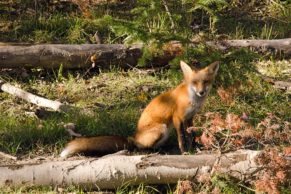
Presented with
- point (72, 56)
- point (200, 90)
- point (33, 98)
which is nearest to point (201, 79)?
point (200, 90)

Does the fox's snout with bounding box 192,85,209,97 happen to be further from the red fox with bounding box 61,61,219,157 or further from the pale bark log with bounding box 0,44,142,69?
the pale bark log with bounding box 0,44,142,69

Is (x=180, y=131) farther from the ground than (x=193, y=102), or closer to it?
closer to it

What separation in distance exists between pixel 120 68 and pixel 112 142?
2930 mm

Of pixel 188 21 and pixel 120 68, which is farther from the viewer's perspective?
pixel 188 21

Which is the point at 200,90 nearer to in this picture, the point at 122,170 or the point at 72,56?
the point at 122,170

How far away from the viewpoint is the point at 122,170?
5219 mm

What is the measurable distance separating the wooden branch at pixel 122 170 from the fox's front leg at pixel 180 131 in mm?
660

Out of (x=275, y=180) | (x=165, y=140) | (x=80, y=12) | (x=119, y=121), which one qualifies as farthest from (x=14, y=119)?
(x=80, y=12)

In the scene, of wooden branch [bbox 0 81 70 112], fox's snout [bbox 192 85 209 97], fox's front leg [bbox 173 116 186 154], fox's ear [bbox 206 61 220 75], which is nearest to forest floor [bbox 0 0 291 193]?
wooden branch [bbox 0 81 70 112]

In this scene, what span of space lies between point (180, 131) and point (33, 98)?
248 cm

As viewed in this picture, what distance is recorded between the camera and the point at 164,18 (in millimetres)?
9391

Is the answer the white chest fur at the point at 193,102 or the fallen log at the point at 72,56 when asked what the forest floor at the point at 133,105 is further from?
the white chest fur at the point at 193,102

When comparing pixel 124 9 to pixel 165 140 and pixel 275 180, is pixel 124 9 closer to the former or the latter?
pixel 165 140

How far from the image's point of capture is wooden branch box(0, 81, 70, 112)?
716 centimetres
